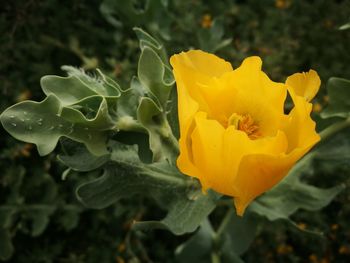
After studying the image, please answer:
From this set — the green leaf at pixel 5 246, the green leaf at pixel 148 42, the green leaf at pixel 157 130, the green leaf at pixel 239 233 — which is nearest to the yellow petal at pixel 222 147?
the green leaf at pixel 157 130

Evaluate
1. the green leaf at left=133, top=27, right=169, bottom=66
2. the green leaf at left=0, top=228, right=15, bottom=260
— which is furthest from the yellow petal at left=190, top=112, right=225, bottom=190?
the green leaf at left=0, top=228, right=15, bottom=260

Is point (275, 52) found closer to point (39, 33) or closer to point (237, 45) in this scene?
point (237, 45)

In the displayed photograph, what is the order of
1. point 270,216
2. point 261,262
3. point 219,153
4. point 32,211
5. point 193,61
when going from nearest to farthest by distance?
point 219,153, point 193,61, point 270,216, point 32,211, point 261,262

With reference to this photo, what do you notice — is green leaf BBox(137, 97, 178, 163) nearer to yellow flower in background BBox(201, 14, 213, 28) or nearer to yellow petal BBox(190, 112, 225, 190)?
yellow petal BBox(190, 112, 225, 190)

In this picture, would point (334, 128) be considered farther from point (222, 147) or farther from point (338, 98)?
point (222, 147)

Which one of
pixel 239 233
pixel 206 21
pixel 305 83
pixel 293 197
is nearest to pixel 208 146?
pixel 305 83

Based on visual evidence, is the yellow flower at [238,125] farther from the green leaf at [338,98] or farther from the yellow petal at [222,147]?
the green leaf at [338,98]

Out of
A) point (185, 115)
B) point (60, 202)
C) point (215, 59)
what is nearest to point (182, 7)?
point (60, 202)
